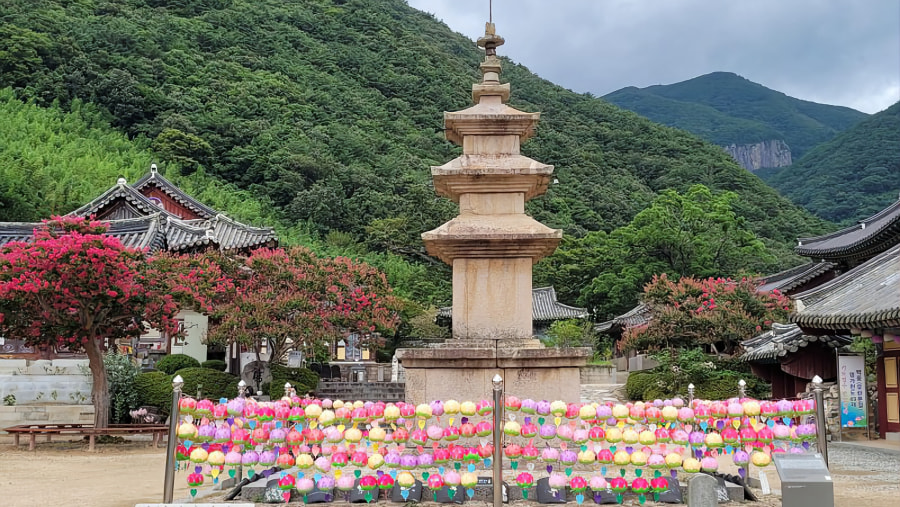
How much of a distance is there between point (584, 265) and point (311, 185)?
2633 centimetres

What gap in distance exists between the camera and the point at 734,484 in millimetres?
8789

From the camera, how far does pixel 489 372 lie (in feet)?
33.1

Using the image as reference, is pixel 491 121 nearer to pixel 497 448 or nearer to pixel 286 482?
pixel 497 448

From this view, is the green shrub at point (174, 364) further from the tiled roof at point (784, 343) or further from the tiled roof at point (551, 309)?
the tiled roof at point (551, 309)

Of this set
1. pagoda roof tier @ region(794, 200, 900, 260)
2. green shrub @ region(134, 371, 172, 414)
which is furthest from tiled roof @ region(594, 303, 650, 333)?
green shrub @ region(134, 371, 172, 414)

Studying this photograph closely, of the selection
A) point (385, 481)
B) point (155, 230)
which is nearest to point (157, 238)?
point (155, 230)

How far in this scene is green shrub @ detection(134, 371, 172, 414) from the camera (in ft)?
67.7

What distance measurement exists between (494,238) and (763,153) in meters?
135

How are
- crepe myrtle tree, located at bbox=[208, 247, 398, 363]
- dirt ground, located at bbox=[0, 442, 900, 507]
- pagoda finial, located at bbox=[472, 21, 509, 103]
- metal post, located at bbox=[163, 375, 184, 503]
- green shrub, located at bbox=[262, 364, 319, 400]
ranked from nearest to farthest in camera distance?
metal post, located at bbox=[163, 375, 184, 503], dirt ground, located at bbox=[0, 442, 900, 507], pagoda finial, located at bbox=[472, 21, 509, 103], crepe myrtle tree, located at bbox=[208, 247, 398, 363], green shrub, located at bbox=[262, 364, 319, 400]

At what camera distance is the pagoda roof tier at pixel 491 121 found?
11352 millimetres

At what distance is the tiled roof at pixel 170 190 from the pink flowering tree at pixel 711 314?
22.6m

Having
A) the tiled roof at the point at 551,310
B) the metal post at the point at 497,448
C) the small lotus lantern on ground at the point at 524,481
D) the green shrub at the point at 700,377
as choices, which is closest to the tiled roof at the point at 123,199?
the tiled roof at the point at 551,310

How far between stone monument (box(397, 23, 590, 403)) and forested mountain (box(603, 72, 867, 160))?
130 metres

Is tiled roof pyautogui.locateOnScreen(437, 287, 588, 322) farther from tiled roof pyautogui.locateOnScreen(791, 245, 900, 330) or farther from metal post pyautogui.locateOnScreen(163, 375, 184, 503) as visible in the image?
metal post pyautogui.locateOnScreen(163, 375, 184, 503)
